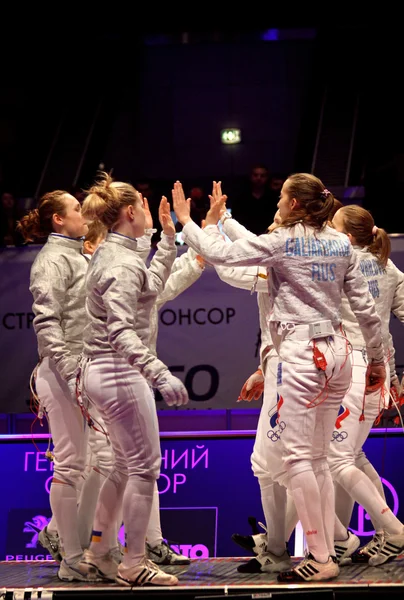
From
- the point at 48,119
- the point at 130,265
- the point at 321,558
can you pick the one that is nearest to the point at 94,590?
the point at 321,558

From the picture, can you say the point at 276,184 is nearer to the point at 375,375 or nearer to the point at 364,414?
the point at 364,414

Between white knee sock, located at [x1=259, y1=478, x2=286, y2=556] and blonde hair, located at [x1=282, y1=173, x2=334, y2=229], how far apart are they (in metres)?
1.15

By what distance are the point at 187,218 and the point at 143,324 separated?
550mm

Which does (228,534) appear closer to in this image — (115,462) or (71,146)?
(115,462)

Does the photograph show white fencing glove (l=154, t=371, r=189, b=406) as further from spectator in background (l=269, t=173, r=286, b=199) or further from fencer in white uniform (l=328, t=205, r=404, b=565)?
spectator in background (l=269, t=173, r=286, b=199)

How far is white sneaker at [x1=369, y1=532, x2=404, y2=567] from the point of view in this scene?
138 inches

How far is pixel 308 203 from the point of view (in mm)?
3297

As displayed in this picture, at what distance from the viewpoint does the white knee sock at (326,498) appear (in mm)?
3229

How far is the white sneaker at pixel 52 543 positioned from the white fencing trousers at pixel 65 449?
0.31 meters

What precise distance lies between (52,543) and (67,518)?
40cm

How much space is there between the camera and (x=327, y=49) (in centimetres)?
1235

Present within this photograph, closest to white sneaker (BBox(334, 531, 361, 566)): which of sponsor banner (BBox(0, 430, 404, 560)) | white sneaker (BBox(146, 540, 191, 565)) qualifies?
white sneaker (BBox(146, 540, 191, 565))

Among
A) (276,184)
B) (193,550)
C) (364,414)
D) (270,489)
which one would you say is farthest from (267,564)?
(276,184)

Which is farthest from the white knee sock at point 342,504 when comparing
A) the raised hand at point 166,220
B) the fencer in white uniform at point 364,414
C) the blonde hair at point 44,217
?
the blonde hair at point 44,217
